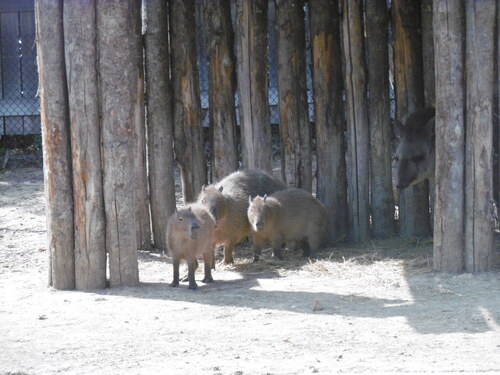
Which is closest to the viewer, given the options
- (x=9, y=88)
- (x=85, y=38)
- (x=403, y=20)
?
(x=85, y=38)

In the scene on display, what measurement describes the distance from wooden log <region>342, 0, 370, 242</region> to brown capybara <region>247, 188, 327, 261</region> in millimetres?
545

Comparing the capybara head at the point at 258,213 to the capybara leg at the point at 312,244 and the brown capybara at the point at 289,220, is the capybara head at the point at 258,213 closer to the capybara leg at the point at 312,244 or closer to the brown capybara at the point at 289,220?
the brown capybara at the point at 289,220

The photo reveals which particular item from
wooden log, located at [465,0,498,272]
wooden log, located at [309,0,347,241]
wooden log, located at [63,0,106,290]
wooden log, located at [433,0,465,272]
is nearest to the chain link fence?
wooden log, located at [309,0,347,241]

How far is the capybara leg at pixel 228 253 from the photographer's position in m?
9.20

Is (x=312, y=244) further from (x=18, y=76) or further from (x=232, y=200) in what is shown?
(x=18, y=76)

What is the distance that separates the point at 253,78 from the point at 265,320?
3.69 metres

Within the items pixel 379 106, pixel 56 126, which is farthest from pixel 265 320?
pixel 379 106

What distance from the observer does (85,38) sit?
7613mm

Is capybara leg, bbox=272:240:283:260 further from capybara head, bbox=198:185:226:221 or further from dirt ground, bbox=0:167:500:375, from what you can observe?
capybara head, bbox=198:185:226:221

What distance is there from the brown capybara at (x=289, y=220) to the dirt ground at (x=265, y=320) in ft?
1.01

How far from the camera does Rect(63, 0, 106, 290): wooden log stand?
25.0 ft

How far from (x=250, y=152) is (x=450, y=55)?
277 cm

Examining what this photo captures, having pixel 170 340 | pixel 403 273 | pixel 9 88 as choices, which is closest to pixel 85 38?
pixel 170 340

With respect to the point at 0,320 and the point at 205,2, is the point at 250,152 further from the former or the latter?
the point at 0,320
